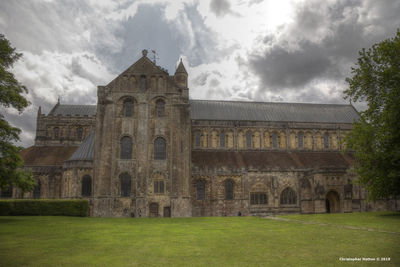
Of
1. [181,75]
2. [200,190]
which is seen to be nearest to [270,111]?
[181,75]

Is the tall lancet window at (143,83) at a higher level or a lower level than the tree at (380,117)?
higher

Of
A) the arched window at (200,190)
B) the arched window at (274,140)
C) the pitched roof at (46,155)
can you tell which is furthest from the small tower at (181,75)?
the pitched roof at (46,155)

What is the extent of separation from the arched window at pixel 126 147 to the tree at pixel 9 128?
1416cm

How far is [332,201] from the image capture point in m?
43.2

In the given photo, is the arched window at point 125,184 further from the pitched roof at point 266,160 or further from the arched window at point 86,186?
the pitched roof at point 266,160

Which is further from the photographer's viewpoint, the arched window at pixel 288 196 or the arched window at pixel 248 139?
the arched window at pixel 248 139

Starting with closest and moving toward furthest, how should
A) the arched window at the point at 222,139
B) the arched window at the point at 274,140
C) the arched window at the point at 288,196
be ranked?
the arched window at the point at 288,196 < the arched window at the point at 222,139 < the arched window at the point at 274,140

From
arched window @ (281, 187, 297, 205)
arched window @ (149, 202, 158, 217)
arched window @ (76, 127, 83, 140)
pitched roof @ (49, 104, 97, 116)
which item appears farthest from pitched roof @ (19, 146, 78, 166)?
arched window @ (281, 187, 297, 205)

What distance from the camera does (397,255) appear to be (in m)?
12.9

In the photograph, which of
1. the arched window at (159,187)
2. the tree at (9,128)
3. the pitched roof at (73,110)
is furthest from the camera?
the pitched roof at (73,110)

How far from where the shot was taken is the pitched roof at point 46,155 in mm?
46750

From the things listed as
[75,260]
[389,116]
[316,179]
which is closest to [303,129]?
[316,179]

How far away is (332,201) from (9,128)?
3760cm

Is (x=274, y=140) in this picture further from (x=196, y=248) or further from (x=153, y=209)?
(x=196, y=248)
